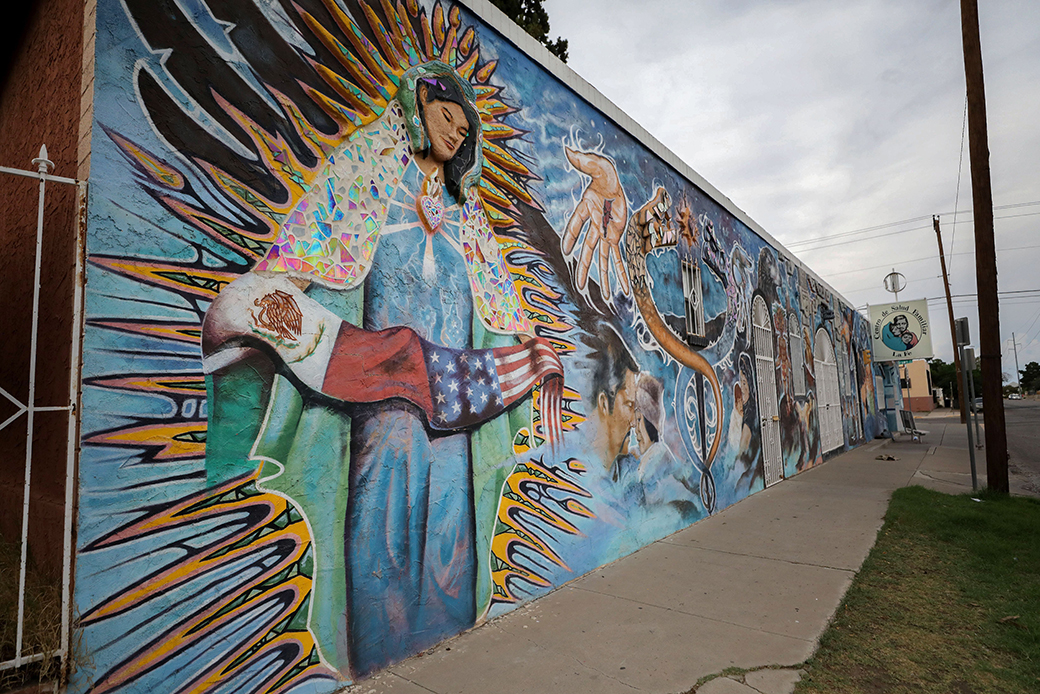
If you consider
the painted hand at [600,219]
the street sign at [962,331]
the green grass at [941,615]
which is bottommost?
the green grass at [941,615]

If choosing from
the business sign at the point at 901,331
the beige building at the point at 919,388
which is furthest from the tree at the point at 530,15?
the beige building at the point at 919,388

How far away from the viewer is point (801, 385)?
12.3 m

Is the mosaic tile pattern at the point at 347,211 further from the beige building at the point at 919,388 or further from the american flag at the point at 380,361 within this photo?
the beige building at the point at 919,388

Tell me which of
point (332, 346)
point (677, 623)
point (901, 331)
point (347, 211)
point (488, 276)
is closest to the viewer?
point (332, 346)

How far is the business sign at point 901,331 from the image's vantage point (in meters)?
19.8

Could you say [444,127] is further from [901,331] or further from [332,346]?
[901,331]

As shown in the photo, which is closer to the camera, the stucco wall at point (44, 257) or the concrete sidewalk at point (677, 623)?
the stucco wall at point (44, 257)

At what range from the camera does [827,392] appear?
14680mm

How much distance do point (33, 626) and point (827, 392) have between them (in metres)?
16.0

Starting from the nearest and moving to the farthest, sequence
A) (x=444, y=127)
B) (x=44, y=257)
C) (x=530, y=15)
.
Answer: (x=44, y=257), (x=444, y=127), (x=530, y=15)

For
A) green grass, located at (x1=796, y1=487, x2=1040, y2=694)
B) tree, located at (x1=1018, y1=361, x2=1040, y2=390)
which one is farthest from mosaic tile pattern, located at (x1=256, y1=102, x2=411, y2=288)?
tree, located at (x1=1018, y1=361, x2=1040, y2=390)

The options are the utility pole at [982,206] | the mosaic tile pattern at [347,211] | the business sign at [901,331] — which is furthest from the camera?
the business sign at [901,331]

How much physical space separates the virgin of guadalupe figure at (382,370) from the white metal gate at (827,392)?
39.7 feet

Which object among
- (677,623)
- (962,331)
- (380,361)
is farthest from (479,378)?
(962,331)
